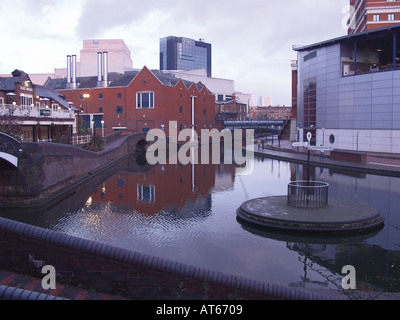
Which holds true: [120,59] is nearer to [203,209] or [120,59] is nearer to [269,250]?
[203,209]

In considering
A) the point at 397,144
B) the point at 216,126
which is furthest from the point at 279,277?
the point at 216,126

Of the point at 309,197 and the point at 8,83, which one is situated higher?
the point at 8,83

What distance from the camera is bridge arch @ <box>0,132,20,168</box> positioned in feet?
61.3

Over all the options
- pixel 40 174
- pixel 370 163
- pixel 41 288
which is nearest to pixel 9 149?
pixel 40 174

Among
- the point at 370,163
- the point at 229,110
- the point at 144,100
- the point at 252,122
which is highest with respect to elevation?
the point at 229,110

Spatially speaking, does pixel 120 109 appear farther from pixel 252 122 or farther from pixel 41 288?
pixel 41 288

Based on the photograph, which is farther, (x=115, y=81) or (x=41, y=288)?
(x=115, y=81)

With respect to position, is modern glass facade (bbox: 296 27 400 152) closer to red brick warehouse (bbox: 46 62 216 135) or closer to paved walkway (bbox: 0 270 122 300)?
red brick warehouse (bbox: 46 62 216 135)

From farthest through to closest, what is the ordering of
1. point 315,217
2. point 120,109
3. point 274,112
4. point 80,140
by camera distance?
point 274,112
point 120,109
point 80,140
point 315,217

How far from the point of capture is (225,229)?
53.4 feet

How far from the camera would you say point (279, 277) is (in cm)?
1127

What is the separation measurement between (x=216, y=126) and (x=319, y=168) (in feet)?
158

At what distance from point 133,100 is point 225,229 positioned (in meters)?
49.3

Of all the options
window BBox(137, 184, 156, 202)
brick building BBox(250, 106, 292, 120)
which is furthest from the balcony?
brick building BBox(250, 106, 292, 120)
